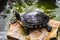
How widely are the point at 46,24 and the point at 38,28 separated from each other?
0.20 m

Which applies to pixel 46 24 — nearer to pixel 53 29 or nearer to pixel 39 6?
pixel 53 29

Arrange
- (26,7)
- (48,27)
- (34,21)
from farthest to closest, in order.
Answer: (26,7) < (48,27) < (34,21)

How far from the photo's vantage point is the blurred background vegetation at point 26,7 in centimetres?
677

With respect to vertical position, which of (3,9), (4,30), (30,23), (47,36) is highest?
(3,9)

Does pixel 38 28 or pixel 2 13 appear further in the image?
pixel 2 13

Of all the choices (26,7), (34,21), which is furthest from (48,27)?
(26,7)

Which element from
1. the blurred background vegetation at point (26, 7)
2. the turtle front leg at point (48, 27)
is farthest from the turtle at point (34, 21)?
the blurred background vegetation at point (26, 7)

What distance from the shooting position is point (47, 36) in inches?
184

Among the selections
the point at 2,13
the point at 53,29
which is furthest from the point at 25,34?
the point at 2,13

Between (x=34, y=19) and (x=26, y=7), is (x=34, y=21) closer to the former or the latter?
(x=34, y=19)

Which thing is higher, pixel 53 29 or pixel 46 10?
pixel 46 10

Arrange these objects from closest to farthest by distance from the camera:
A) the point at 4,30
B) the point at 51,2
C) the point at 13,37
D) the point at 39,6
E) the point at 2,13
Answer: the point at 13,37
the point at 4,30
the point at 2,13
the point at 39,6
the point at 51,2

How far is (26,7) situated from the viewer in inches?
303

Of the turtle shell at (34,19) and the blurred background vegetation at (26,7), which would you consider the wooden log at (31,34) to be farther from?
the blurred background vegetation at (26,7)
